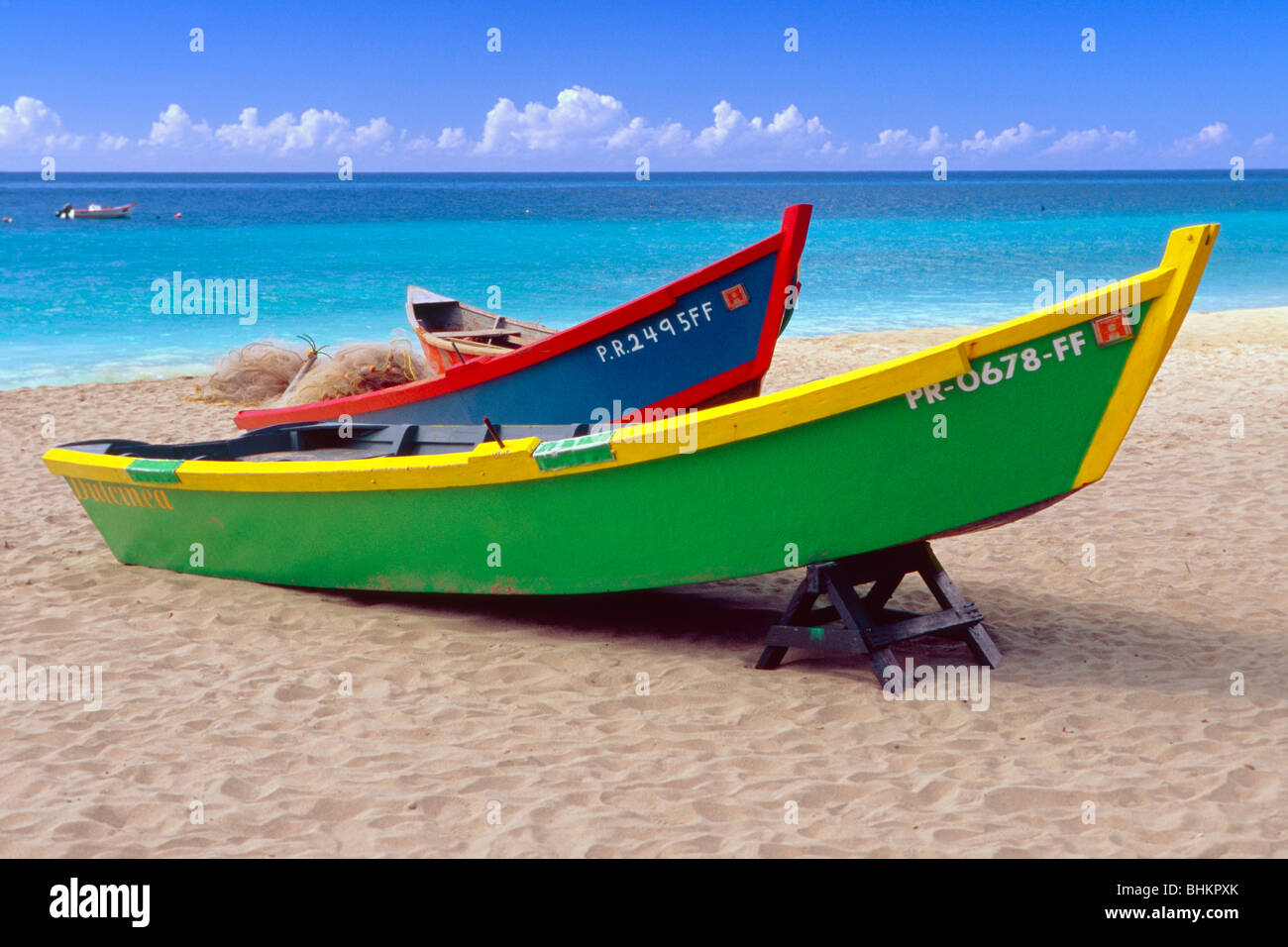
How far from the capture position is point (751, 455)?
4.03m

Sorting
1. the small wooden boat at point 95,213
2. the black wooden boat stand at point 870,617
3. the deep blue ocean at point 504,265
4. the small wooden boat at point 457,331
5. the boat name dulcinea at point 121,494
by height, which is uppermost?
the small wooden boat at point 95,213

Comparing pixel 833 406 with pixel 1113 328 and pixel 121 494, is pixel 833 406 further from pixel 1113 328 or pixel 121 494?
pixel 121 494

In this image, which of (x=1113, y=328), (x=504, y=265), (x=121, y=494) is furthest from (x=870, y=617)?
(x=504, y=265)

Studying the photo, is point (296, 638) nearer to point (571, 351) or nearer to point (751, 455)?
point (751, 455)

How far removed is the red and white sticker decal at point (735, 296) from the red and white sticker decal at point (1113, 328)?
3.12 metres

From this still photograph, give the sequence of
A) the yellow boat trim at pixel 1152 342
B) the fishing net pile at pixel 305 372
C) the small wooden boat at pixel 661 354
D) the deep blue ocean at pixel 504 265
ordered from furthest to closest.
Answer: the deep blue ocean at pixel 504 265 < the fishing net pile at pixel 305 372 < the small wooden boat at pixel 661 354 < the yellow boat trim at pixel 1152 342

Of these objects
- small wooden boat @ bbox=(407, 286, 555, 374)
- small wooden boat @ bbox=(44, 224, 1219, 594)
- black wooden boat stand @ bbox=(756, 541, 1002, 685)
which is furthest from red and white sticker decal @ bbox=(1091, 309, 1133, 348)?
small wooden boat @ bbox=(407, 286, 555, 374)

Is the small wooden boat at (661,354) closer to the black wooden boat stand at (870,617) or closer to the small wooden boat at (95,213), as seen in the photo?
the black wooden boat stand at (870,617)

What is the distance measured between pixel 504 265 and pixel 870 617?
107ft

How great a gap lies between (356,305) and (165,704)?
22057mm

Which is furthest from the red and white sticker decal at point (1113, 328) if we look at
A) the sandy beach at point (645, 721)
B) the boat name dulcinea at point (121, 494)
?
the boat name dulcinea at point (121, 494)

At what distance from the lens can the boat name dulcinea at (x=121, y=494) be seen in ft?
17.6

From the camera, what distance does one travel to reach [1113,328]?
142 inches

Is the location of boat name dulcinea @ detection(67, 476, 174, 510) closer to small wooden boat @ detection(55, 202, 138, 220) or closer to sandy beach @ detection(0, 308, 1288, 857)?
sandy beach @ detection(0, 308, 1288, 857)
